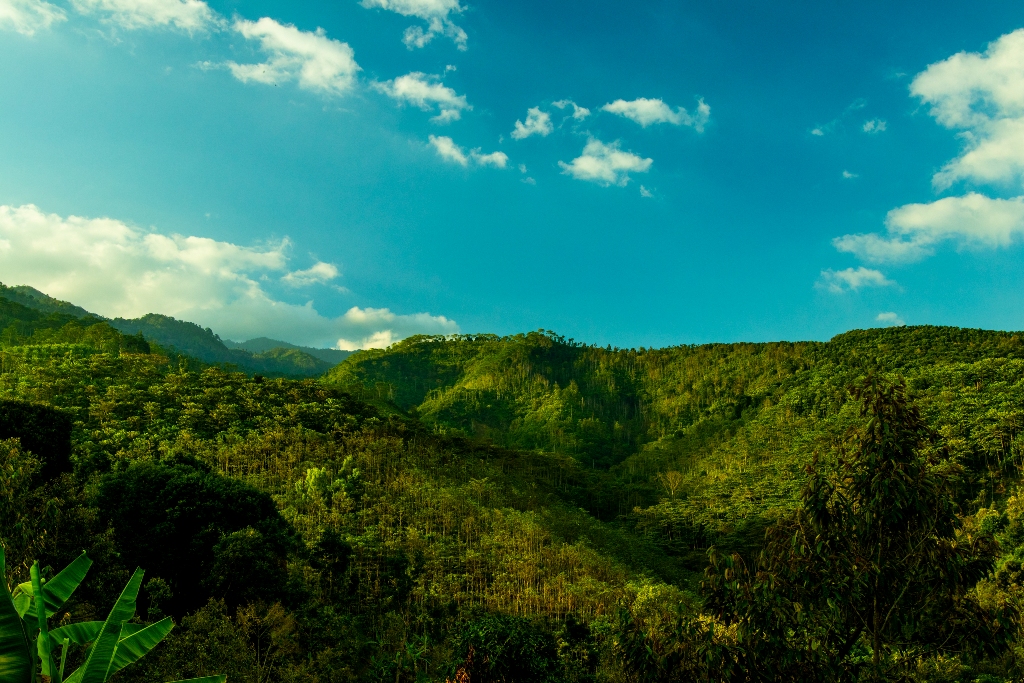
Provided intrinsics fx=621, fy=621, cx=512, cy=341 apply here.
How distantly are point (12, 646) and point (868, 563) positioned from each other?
20.2ft

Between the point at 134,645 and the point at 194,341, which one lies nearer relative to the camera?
the point at 134,645

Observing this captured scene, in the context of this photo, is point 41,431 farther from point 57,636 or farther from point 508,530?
point 57,636

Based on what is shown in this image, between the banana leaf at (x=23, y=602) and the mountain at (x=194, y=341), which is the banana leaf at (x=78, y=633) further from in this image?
the mountain at (x=194, y=341)

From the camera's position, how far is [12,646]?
2443mm

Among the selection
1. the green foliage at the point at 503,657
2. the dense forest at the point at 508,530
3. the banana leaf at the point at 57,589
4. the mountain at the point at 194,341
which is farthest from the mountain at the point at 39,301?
the banana leaf at the point at 57,589

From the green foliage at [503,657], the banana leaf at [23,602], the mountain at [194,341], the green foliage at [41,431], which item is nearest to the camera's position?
the banana leaf at [23,602]

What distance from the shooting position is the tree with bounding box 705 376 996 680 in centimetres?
554

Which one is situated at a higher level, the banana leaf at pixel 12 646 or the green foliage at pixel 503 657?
the banana leaf at pixel 12 646

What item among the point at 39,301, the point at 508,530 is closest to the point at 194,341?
the point at 39,301

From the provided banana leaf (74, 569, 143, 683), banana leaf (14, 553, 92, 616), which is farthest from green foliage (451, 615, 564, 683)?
banana leaf (74, 569, 143, 683)

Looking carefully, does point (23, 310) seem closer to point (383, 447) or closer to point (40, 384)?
point (40, 384)

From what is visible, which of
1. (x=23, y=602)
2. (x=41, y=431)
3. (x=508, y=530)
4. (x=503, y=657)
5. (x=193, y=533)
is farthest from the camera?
(x=508, y=530)

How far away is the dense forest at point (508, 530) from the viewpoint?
5.71 m

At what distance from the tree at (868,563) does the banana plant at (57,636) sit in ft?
15.2
